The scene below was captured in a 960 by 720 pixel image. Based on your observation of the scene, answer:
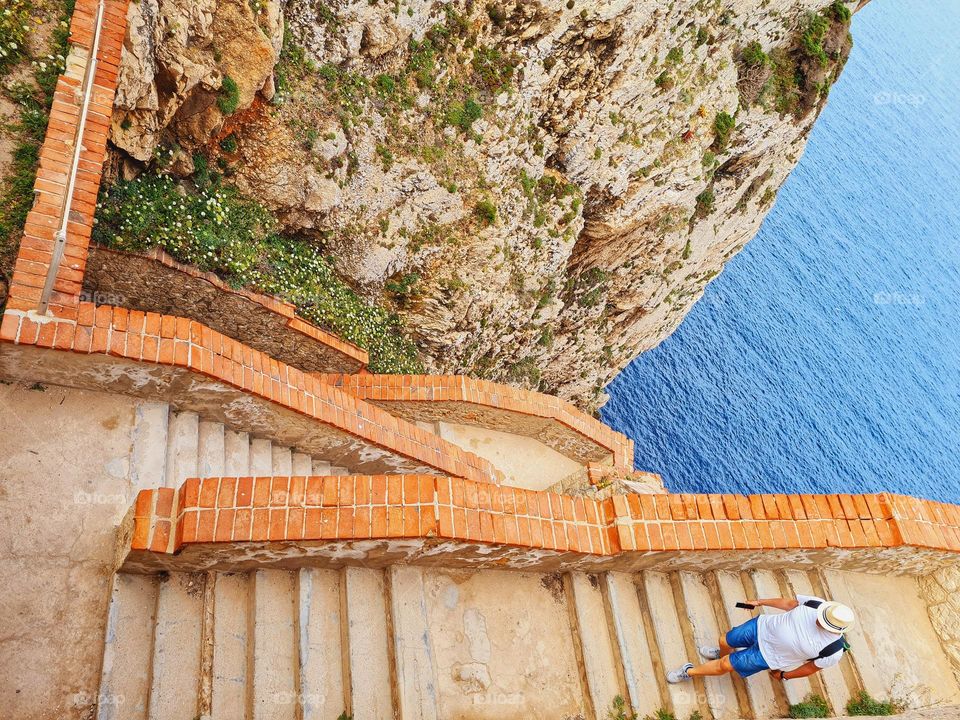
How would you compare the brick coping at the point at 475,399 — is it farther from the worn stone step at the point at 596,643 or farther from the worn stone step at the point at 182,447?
the worn stone step at the point at 596,643

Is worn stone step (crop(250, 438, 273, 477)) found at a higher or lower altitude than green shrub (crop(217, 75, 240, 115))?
lower

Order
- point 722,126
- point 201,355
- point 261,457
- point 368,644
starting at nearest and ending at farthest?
point 368,644 → point 201,355 → point 261,457 → point 722,126

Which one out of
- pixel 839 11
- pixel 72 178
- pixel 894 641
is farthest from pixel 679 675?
pixel 839 11

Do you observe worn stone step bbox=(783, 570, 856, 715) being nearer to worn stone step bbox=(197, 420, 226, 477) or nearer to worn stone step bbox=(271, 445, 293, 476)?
worn stone step bbox=(271, 445, 293, 476)

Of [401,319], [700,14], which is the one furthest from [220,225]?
[700,14]

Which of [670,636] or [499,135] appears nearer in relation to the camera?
[670,636]

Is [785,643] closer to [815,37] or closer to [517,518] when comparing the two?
[517,518]

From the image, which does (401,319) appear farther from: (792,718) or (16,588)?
(792,718)

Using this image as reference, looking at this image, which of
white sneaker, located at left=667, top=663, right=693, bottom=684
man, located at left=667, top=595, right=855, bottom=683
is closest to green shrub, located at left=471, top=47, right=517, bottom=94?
man, located at left=667, top=595, right=855, bottom=683
